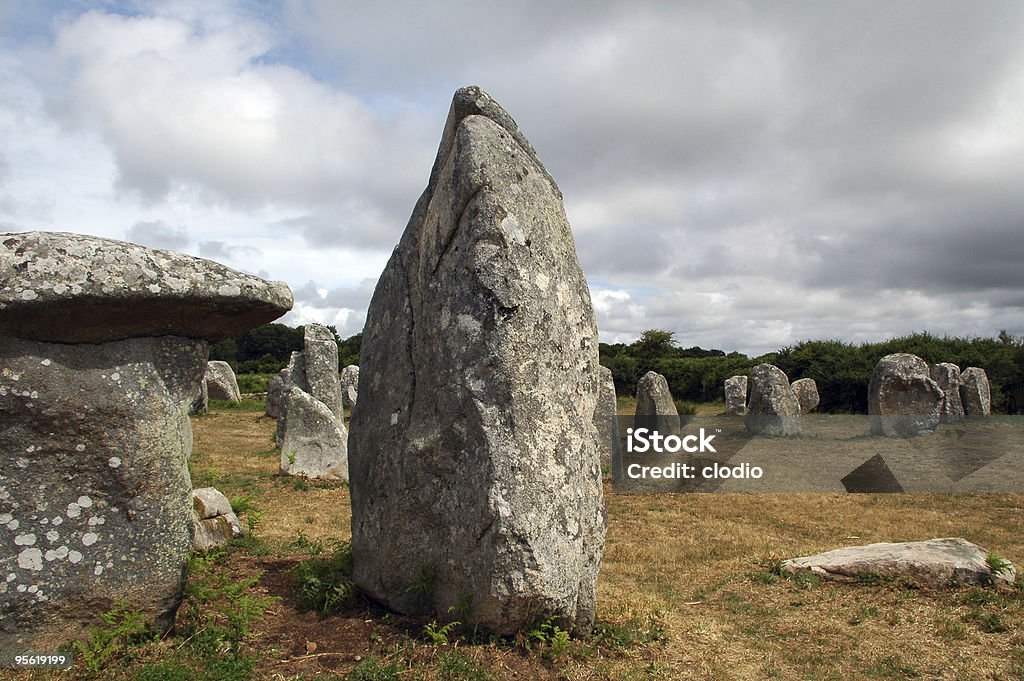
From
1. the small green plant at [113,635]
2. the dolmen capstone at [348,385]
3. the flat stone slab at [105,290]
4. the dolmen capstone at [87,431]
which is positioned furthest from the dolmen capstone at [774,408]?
the small green plant at [113,635]

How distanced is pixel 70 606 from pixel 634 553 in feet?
17.7

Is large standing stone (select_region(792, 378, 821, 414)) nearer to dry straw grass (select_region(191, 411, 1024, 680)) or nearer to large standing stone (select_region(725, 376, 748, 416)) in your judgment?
large standing stone (select_region(725, 376, 748, 416))

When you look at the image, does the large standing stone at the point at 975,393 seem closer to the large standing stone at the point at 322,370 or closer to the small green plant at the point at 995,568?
the small green plant at the point at 995,568

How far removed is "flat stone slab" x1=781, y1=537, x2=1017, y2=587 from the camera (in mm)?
6309

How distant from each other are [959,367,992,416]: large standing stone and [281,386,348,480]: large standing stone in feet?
65.8

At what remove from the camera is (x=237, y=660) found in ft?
13.8

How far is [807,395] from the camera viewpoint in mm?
27672

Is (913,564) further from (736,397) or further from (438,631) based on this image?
(736,397)

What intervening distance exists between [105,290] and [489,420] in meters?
2.40

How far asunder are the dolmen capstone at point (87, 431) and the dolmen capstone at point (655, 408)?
41.4 ft

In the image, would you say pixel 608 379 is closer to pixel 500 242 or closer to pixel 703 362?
pixel 500 242

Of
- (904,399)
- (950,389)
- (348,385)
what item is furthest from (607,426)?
(348,385)

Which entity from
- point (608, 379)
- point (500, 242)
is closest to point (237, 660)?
point (500, 242)

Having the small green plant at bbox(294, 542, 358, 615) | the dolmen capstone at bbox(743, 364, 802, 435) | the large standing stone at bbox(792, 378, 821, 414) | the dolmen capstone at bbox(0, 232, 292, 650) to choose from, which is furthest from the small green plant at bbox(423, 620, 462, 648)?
the large standing stone at bbox(792, 378, 821, 414)
